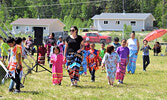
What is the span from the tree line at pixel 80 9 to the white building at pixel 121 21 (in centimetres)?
714

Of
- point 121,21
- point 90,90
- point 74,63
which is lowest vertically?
point 90,90

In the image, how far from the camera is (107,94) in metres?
9.76

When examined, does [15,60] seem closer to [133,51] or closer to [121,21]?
[133,51]

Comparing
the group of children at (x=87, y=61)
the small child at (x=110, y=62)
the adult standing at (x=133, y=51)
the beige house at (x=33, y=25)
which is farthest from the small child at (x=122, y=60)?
the beige house at (x=33, y=25)

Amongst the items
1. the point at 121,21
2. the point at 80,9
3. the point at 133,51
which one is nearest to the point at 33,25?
the point at 121,21

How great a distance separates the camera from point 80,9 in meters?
97.2

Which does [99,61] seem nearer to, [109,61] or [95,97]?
[109,61]

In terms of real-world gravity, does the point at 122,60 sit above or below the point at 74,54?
below

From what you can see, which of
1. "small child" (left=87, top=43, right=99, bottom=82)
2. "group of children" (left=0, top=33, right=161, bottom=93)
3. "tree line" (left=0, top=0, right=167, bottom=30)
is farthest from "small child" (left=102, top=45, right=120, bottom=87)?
"tree line" (left=0, top=0, right=167, bottom=30)

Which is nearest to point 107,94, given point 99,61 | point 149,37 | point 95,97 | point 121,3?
point 95,97

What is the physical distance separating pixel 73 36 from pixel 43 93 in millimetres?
2327

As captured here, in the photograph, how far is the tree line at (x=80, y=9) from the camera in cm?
8075

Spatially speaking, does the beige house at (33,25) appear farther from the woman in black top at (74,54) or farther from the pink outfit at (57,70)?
the woman in black top at (74,54)

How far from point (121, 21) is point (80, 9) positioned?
2980cm
